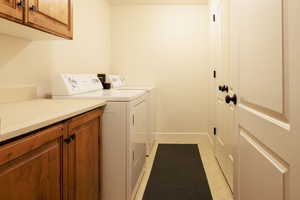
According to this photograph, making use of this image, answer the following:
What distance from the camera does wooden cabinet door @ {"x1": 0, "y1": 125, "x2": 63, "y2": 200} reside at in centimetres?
80

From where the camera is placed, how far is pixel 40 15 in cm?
143

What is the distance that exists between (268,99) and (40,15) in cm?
127

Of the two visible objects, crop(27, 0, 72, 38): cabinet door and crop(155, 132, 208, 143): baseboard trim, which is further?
crop(155, 132, 208, 143): baseboard trim

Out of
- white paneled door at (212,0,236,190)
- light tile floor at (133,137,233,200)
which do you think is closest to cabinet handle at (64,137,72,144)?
light tile floor at (133,137,233,200)

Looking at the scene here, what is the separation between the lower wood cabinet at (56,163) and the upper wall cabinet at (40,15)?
1.87 feet

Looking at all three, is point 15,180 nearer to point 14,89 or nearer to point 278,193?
point 278,193

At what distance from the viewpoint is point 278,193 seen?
2.83ft

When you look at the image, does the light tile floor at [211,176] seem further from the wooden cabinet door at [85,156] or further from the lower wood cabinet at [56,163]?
the lower wood cabinet at [56,163]

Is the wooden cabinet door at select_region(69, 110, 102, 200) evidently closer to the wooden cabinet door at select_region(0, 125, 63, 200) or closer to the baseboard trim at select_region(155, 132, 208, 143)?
the wooden cabinet door at select_region(0, 125, 63, 200)

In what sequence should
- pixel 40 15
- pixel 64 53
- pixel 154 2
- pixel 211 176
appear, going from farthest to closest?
pixel 154 2 < pixel 211 176 < pixel 64 53 < pixel 40 15

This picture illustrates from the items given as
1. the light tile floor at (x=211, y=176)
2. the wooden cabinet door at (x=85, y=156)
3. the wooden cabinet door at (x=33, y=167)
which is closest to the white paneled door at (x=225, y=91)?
the light tile floor at (x=211, y=176)

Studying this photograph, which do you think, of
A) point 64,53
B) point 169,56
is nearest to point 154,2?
point 169,56

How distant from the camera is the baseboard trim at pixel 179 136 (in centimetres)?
405

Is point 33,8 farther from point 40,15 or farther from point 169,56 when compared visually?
point 169,56
